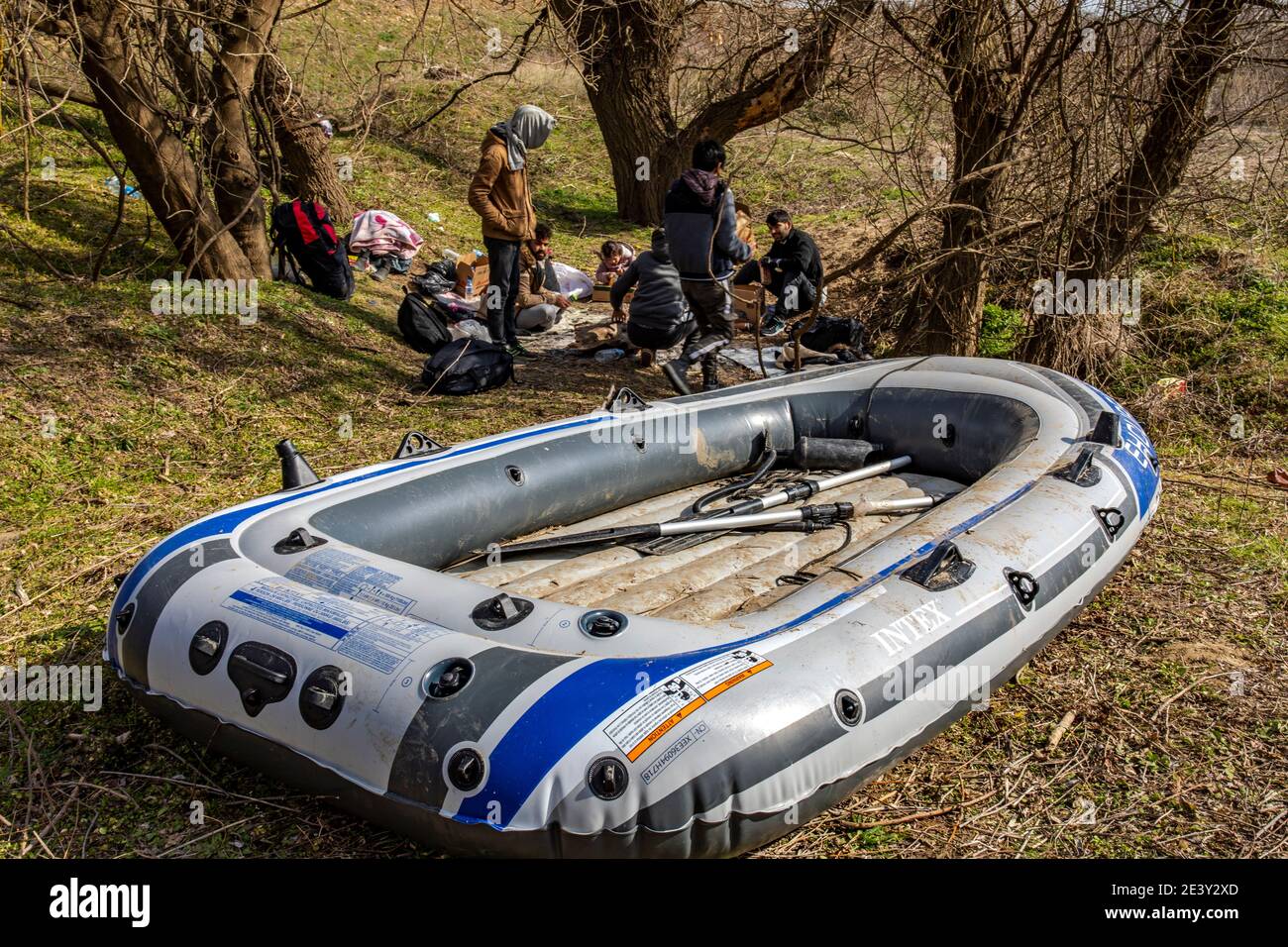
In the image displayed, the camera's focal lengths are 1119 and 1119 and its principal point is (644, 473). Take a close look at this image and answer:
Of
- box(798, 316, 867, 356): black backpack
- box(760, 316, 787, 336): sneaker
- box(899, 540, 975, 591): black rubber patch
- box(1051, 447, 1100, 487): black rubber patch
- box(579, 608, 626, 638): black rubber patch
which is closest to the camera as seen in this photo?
A: box(579, 608, 626, 638): black rubber patch

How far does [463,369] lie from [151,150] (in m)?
2.21

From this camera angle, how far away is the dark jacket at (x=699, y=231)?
271 inches

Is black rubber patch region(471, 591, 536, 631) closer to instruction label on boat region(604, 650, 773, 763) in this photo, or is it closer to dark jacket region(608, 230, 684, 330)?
instruction label on boat region(604, 650, 773, 763)

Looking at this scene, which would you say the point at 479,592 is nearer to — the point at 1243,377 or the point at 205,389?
the point at 205,389

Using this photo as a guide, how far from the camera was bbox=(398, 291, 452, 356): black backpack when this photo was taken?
301 inches

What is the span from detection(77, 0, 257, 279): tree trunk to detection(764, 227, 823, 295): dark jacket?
3.70 m

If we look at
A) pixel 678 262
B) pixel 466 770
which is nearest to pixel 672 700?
pixel 466 770

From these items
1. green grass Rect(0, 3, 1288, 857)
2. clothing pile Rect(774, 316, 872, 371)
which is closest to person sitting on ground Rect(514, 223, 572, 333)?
green grass Rect(0, 3, 1288, 857)

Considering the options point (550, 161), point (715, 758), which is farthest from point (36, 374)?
point (550, 161)

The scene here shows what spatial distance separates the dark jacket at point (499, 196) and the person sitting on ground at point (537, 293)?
906mm

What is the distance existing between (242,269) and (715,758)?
5.83 meters

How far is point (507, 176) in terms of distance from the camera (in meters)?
7.52

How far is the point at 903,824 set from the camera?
3.20 meters
